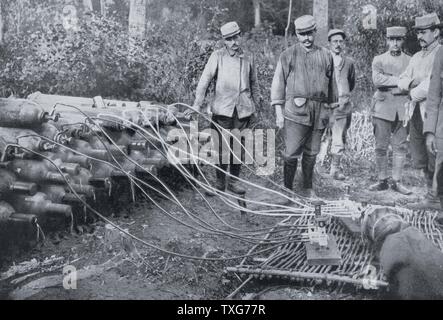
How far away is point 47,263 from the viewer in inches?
161

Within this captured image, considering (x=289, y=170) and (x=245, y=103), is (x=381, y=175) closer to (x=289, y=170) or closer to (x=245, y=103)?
(x=289, y=170)

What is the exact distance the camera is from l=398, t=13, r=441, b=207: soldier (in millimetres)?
5613

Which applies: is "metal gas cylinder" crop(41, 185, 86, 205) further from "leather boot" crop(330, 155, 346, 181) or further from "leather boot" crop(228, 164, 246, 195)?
"leather boot" crop(330, 155, 346, 181)

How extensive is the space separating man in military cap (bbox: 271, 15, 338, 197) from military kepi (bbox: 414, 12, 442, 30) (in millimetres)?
1114

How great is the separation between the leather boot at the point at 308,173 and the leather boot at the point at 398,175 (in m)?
1.31

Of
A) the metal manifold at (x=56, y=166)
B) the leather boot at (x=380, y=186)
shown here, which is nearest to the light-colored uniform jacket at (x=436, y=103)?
the leather boot at (x=380, y=186)

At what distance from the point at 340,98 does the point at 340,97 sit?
15mm

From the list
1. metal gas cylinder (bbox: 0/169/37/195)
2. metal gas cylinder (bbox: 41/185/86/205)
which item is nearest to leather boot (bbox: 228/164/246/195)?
metal gas cylinder (bbox: 41/185/86/205)

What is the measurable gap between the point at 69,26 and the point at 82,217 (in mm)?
3938

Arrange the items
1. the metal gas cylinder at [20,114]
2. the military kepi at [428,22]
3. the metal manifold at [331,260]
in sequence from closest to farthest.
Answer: the metal manifold at [331,260] → the metal gas cylinder at [20,114] → the military kepi at [428,22]

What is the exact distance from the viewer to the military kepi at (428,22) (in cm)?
556

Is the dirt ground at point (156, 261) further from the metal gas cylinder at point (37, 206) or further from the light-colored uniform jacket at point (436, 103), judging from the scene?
the light-colored uniform jacket at point (436, 103)
